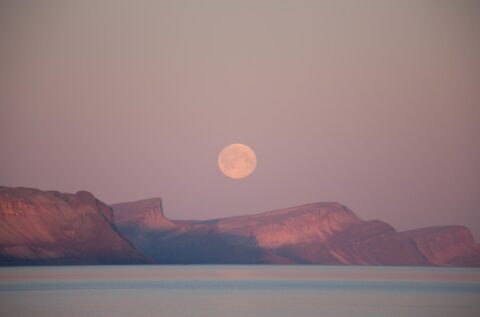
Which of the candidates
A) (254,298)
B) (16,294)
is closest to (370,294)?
(254,298)

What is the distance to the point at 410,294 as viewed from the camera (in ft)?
261

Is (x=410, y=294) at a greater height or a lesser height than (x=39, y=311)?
lesser

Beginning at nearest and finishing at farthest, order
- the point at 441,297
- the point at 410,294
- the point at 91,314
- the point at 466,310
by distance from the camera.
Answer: the point at 91,314, the point at 466,310, the point at 441,297, the point at 410,294

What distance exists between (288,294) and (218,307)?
1808cm

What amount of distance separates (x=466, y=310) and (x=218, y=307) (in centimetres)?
1734

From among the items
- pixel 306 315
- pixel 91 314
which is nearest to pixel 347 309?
pixel 306 315

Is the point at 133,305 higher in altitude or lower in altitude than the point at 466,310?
higher

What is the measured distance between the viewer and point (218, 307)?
202 feet

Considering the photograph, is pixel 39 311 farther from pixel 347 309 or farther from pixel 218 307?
pixel 347 309

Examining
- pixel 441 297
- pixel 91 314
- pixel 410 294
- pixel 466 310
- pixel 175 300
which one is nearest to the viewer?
pixel 91 314

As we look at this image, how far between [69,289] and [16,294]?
463 inches

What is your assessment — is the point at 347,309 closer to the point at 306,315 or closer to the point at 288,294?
the point at 306,315

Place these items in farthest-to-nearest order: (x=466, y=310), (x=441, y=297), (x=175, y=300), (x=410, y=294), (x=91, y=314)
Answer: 1. (x=410, y=294)
2. (x=441, y=297)
3. (x=175, y=300)
4. (x=466, y=310)
5. (x=91, y=314)

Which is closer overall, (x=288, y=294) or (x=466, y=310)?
(x=466, y=310)
